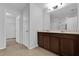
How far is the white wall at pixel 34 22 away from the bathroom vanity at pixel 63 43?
0.63 metres

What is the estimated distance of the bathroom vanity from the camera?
6.91 feet

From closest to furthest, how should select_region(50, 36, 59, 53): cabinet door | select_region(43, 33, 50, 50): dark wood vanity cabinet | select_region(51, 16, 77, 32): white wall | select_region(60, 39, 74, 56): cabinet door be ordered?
select_region(60, 39, 74, 56): cabinet door < select_region(50, 36, 59, 53): cabinet door < select_region(51, 16, 77, 32): white wall < select_region(43, 33, 50, 50): dark wood vanity cabinet

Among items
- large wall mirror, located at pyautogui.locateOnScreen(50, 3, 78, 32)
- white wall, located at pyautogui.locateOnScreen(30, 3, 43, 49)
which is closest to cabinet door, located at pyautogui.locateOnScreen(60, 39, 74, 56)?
large wall mirror, located at pyautogui.locateOnScreen(50, 3, 78, 32)

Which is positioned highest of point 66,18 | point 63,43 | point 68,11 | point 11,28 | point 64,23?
point 68,11

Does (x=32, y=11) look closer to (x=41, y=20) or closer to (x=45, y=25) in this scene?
(x=41, y=20)

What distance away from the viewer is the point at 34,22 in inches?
158

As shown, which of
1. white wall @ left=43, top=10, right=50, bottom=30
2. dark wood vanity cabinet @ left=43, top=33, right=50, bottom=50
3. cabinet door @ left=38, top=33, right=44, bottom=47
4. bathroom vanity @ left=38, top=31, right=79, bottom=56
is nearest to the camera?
bathroom vanity @ left=38, top=31, right=79, bottom=56

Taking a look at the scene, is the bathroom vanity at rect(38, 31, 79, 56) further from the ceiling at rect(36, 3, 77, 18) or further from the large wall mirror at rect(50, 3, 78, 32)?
the ceiling at rect(36, 3, 77, 18)

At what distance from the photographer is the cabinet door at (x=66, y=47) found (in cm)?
222

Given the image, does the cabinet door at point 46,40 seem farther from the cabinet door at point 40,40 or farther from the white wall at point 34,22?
the white wall at point 34,22

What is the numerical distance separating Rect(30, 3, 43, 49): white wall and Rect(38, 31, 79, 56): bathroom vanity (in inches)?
24.6

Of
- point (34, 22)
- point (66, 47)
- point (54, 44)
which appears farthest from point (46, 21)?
point (66, 47)

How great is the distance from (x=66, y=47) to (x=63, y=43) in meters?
0.16

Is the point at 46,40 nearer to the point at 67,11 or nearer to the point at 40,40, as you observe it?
the point at 40,40
